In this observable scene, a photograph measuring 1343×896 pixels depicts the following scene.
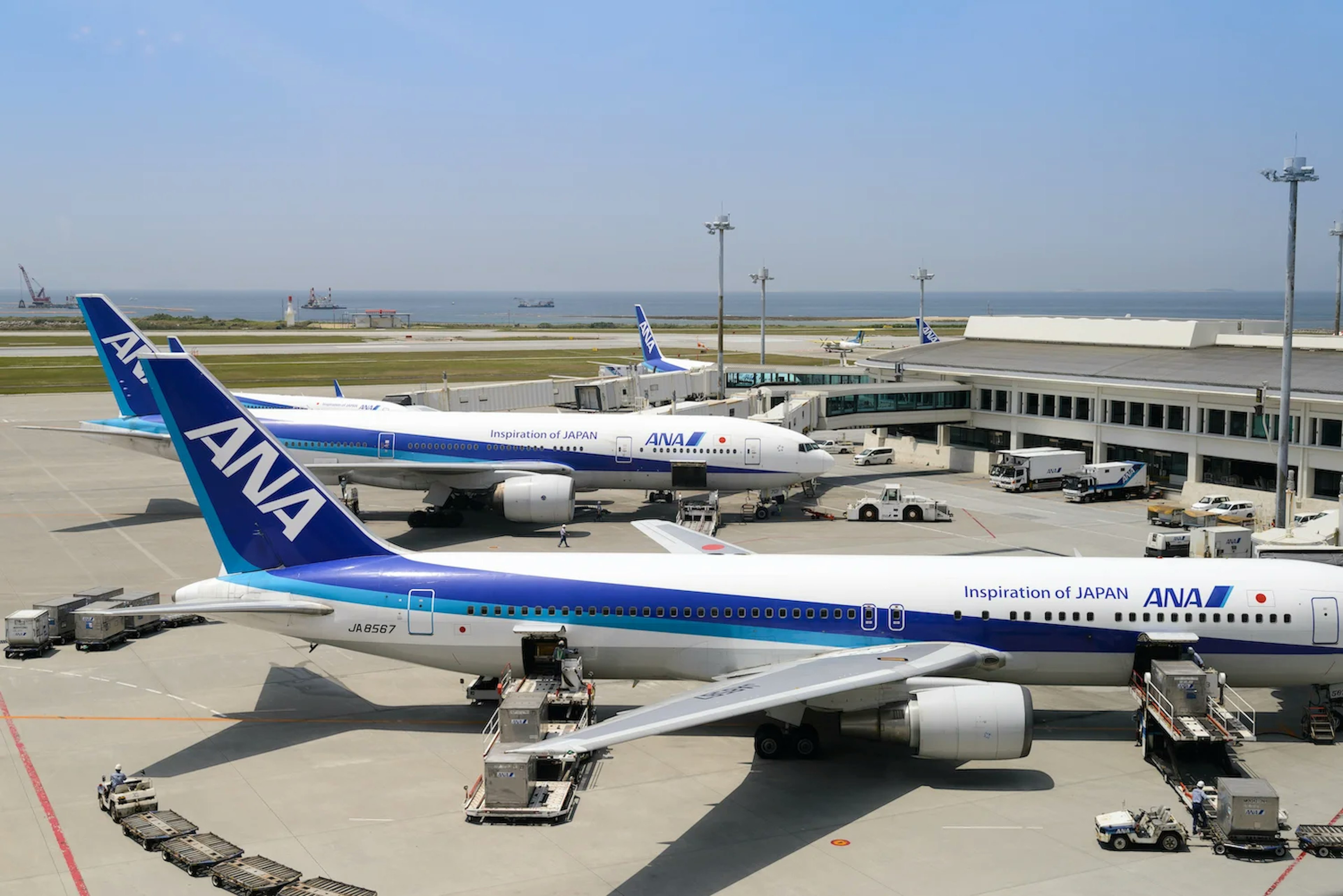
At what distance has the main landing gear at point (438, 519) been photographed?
50688 millimetres

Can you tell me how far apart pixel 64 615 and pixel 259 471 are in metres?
11.5

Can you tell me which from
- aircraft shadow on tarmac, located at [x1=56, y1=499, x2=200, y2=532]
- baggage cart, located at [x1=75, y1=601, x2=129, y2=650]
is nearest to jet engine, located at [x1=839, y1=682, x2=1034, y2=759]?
baggage cart, located at [x1=75, y1=601, x2=129, y2=650]

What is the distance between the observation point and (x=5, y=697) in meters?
27.7

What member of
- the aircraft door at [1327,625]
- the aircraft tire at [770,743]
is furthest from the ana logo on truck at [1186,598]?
the aircraft tire at [770,743]

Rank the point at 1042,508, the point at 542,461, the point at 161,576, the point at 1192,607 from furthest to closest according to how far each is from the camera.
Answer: the point at 1042,508 → the point at 542,461 → the point at 161,576 → the point at 1192,607

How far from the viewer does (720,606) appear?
990 inches

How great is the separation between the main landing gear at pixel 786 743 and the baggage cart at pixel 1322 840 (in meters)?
8.97

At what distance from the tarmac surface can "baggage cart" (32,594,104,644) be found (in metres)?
1.41

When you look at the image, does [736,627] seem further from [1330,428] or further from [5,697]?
[1330,428]

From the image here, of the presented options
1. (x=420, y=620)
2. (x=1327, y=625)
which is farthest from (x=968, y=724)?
(x=420, y=620)

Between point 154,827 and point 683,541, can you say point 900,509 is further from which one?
point 154,827

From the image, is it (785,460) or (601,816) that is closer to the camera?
(601,816)

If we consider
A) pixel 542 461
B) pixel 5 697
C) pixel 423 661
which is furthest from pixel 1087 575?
pixel 542 461

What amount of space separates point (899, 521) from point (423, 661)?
31.3 m
